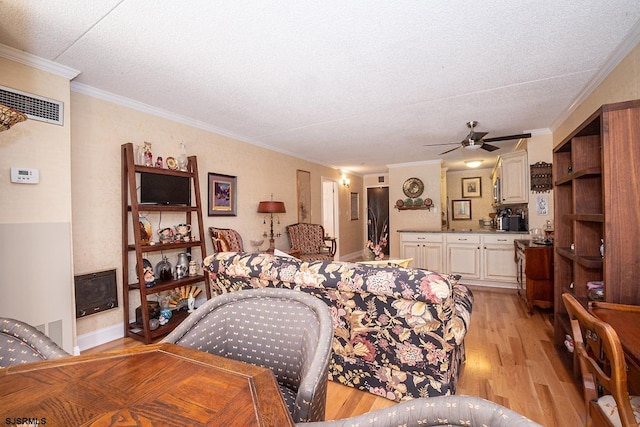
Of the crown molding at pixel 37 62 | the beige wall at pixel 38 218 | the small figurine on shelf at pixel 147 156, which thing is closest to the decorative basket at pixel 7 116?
the beige wall at pixel 38 218

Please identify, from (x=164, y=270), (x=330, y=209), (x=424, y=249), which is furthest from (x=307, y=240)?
(x=164, y=270)

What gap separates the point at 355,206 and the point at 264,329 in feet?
23.3

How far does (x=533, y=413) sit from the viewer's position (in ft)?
5.60

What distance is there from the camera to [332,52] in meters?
2.15

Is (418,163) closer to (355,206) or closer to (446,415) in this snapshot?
(355,206)

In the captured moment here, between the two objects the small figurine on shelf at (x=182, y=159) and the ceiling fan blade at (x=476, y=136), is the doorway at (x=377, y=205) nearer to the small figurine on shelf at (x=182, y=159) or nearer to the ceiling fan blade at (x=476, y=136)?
the ceiling fan blade at (x=476, y=136)

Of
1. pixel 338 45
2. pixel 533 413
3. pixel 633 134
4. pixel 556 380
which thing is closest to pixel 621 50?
pixel 633 134

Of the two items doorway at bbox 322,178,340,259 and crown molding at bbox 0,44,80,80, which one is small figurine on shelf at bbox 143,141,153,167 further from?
doorway at bbox 322,178,340,259

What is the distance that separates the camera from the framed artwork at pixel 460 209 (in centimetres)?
738

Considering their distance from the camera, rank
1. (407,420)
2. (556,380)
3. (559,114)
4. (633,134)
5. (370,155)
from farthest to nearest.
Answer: (370,155) < (559,114) < (556,380) < (633,134) < (407,420)

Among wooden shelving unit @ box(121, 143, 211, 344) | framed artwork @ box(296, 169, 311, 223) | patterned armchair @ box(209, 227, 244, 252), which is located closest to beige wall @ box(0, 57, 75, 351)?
wooden shelving unit @ box(121, 143, 211, 344)

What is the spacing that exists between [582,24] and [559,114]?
2.13 meters

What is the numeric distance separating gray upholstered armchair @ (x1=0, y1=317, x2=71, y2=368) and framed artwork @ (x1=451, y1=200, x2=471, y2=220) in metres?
7.93

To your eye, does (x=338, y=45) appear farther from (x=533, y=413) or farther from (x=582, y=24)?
(x=533, y=413)
